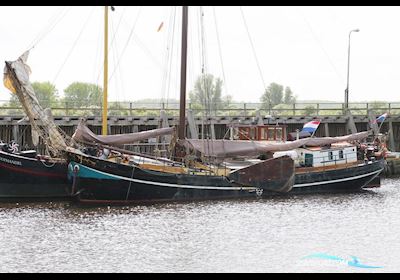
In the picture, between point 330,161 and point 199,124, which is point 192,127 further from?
point 330,161

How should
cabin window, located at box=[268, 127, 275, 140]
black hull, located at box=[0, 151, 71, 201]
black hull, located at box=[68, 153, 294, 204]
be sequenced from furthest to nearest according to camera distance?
cabin window, located at box=[268, 127, 275, 140]
black hull, located at box=[0, 151, 71, 201]
black hull, located at box=[68, 153, 294, 204]

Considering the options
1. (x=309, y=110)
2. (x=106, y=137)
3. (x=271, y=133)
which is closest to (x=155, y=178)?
(x=106, y=137)

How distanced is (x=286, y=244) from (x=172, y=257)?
13.4ft

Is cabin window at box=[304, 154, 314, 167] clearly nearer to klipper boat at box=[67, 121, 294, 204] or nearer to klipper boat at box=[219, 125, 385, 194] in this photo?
klipper boat at box=[219, 125, 385, 194]

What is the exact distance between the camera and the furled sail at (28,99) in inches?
1299

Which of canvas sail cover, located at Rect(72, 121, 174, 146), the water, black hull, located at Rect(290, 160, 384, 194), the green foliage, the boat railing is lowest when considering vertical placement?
the water

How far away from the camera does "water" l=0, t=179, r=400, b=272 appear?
72.5 ft

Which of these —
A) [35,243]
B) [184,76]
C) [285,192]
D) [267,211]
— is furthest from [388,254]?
[184,76]

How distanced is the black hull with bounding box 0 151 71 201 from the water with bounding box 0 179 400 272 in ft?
3.98

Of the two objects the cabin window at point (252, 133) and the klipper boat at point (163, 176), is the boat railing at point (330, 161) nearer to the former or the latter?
the klipper boat at point (163, 176)

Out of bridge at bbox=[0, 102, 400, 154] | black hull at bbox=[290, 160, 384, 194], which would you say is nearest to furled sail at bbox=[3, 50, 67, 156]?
bridge at bbox=[0, 102, 400, 154]

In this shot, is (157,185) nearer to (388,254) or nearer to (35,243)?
(35,243)

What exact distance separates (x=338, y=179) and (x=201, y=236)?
14.9 m

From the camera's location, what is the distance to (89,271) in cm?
2130
